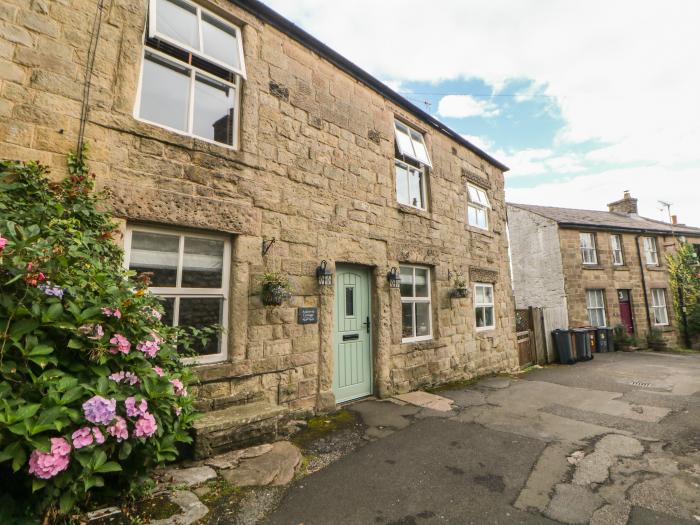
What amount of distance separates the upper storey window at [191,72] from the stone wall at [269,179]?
0.17 metres

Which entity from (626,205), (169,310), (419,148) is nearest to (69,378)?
(169,310)

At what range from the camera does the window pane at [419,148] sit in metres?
7.18

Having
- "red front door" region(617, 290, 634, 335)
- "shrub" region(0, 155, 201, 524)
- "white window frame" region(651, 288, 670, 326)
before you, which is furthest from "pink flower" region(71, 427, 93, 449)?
"white window frame" region(651, 288, 670, 326)

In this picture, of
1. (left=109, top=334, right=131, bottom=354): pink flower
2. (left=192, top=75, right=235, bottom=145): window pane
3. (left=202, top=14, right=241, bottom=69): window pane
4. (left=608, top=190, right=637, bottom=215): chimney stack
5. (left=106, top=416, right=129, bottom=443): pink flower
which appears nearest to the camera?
(left=106, top=416, right=129, bottom=443): pink flower

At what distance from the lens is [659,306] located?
52.0ft

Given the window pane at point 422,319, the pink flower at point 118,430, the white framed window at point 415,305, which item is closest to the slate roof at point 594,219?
the white framed window at point 415,305

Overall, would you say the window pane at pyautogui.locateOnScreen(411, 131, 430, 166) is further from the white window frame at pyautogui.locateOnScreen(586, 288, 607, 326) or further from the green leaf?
the white window frame at pyautogui.locateOnScreen(586, 288, 607, 326)

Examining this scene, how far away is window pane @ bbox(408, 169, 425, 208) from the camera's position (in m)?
7.13

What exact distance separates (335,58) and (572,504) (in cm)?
664

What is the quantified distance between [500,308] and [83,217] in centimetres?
875

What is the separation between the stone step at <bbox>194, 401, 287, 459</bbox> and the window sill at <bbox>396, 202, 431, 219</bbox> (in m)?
4.24

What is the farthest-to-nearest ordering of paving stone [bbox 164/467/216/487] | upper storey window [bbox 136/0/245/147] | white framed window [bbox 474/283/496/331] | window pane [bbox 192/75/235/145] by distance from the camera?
white framed window [bbox 474/283/496/331] < window pane [bbox 192/75/235/145] < upper storey window [bbox 136/0/245/147] < paving stone [bbox 164/467/216/487]

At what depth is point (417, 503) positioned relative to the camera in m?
2.74

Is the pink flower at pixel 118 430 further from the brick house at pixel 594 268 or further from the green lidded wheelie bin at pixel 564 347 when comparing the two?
the brick house at pixel 594 268
